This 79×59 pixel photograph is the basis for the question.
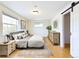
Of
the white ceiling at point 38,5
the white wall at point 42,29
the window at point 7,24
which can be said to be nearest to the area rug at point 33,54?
the window at point 7,24

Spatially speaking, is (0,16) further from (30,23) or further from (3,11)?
(30,23)

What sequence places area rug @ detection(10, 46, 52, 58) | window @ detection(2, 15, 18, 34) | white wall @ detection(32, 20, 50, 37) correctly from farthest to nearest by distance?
white wall @ detection(32, 20, 50, 37) → window @ detection(2, 15, 18, 34) → area rug @ detection(10, 46, 52, 58)

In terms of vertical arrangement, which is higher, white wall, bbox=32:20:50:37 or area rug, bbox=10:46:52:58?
white wall, bbox=32:20:50:37

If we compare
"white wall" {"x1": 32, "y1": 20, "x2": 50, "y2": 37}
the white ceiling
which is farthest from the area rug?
"white wall" {"x1": 32, "y1": 20, "x2": 50, "y2": 37}

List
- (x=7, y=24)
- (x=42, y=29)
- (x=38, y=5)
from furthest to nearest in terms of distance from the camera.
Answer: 1. (x=42, y=29)
2. (x=7, y=24)
3. (x=38, y=5)

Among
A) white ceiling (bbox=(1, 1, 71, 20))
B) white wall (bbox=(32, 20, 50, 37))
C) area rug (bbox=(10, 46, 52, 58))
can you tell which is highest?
white ceiling (bbox=(1, 1, 71, 20))

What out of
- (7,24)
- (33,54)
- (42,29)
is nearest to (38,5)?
(33,54)

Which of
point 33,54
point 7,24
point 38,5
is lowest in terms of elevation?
point 33,54

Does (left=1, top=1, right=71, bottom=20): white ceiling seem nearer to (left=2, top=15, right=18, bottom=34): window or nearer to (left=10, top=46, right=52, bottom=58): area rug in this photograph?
(left=2, top=15, right=18, bottom=34): window

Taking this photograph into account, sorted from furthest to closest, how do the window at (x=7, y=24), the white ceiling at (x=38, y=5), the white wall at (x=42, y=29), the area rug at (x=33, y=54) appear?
the white wall at (x=42, y=29)
the window at (x=7, y=24)
the white ceiling at (x=38, y=5)
the area rug at (x=33, y=54)

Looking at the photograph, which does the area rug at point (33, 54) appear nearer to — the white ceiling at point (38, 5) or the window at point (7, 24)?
the window at point (7, 24)

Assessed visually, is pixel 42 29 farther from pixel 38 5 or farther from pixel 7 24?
pixel 38 5

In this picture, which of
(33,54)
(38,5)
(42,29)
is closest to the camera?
(33,54)

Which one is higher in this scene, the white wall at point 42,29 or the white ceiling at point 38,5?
the white ceiling at point 38,5
